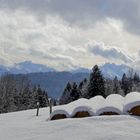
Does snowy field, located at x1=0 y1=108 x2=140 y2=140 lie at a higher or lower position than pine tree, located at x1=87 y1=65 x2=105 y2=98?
lower

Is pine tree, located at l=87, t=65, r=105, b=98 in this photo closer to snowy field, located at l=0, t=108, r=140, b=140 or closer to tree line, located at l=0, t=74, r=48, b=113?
tree line, located at l=0, t=74, r=48, b=113

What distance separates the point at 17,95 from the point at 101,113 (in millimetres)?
78096

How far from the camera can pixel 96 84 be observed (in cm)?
6319

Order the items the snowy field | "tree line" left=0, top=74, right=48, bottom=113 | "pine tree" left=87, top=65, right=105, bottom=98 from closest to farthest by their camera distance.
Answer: the snowy field, "pine tree" left=87, top=65, right=105, bottom=98, "tree line" left=0, top=74, right=48, bottom=113

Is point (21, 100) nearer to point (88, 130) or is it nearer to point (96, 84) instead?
point (96, 84)

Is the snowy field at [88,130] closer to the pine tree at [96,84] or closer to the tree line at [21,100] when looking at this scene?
the pine tree at [96,84]

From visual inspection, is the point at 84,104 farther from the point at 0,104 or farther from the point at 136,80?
the point at 136,80

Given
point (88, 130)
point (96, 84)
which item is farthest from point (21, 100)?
point (88, 130)

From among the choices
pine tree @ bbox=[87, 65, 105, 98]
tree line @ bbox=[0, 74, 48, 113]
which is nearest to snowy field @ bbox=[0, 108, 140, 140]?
pine tree @ bbox=[87, 65, 105, 98]

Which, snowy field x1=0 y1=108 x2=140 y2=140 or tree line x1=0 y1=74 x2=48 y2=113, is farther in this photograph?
tree line x1=0 y1=74 x2=48 y2=113

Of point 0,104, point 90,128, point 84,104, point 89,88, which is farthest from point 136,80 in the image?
point 90,128

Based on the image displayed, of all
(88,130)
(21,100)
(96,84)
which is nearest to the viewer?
(88,130)

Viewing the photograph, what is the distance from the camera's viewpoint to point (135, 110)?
26906mm

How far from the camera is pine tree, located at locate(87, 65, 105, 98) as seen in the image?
62594mm
